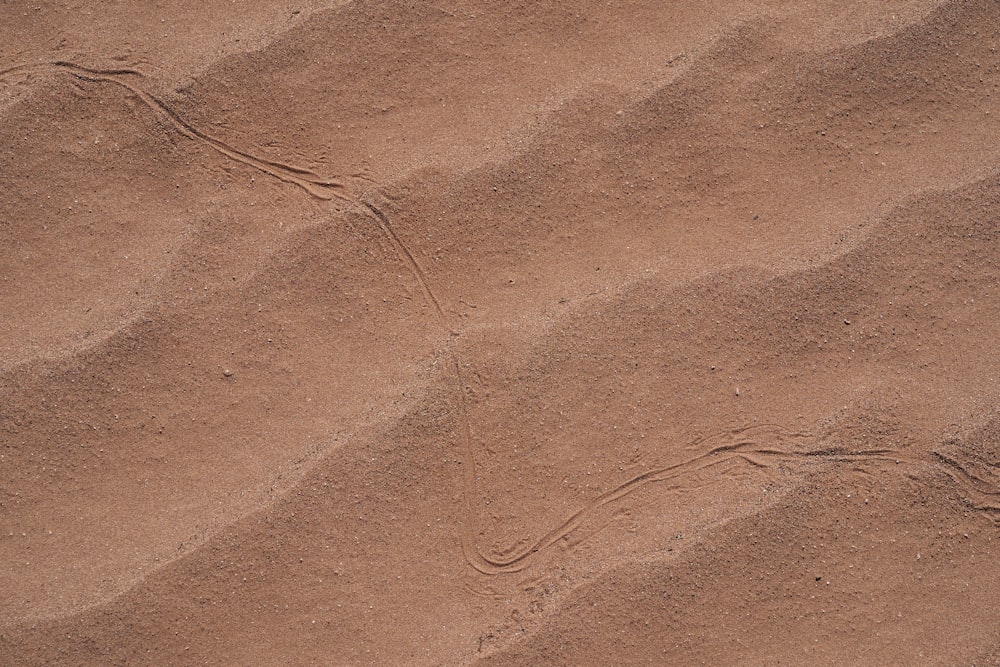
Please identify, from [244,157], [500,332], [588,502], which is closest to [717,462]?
[588,502]

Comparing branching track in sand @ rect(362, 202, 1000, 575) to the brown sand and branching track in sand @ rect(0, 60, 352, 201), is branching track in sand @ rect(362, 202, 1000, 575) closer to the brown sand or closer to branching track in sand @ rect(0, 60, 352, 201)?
the brown sand

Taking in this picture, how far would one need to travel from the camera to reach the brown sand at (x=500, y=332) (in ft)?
9.46

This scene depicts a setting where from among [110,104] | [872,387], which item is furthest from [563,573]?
[110,104]

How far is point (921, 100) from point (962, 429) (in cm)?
127

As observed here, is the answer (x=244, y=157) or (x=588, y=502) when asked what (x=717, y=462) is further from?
(x=244, y=157)

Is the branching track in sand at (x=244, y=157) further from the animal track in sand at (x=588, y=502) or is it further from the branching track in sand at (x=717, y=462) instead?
the branching track in sand at (x=717, y=462)

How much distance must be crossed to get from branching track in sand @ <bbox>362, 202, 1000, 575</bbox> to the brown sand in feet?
0.04

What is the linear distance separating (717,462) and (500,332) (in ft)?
3.08

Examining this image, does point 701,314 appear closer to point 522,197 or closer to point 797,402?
point 797,402

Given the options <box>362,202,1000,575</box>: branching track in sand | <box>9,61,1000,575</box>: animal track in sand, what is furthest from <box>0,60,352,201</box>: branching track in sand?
<box>362,202,1000,575</box>: branching track in sand

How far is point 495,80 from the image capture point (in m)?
3.11

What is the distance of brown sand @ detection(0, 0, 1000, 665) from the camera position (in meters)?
2.88

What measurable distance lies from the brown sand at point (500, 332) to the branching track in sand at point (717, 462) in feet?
0.04

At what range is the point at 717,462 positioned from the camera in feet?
9.78
